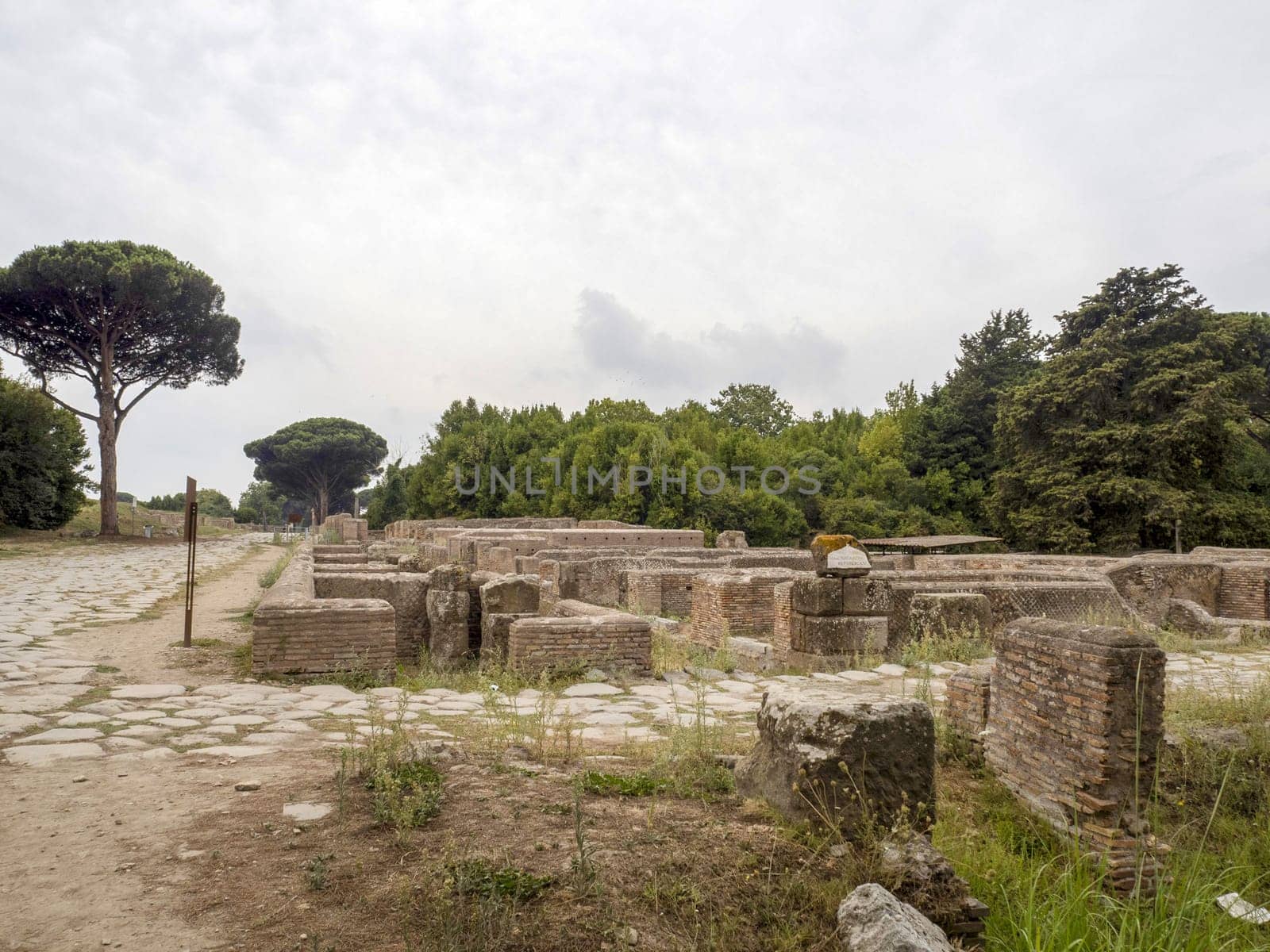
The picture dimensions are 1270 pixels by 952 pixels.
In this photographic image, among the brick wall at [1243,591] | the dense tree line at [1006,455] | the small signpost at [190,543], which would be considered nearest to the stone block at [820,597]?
the small signpost at [190,543]

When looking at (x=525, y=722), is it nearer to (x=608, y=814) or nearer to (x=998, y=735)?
(x=608, y=814)

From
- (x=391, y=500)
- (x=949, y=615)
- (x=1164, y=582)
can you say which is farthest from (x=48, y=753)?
(x=391, y=500)

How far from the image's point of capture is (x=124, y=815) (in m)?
3.24

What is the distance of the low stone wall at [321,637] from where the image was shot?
6.51 metres

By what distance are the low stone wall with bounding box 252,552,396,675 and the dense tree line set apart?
962 inches

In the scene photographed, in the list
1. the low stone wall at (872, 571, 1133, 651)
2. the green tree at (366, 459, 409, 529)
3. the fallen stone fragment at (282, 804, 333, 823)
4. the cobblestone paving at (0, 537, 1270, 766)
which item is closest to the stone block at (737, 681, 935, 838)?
the cobblestone paving at (0, 537, 1270, 766)

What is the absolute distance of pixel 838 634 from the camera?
26.8 feet

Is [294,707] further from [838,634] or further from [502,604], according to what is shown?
[838,634]

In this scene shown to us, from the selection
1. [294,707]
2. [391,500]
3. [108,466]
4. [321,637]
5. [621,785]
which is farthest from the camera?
[391,500]

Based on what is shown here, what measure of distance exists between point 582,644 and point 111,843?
4.39m

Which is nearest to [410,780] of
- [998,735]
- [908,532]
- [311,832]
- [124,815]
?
[311,832]

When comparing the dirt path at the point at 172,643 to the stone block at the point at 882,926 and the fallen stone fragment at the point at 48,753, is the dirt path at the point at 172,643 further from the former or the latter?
the stone block at the point at 882,926

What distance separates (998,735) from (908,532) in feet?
105

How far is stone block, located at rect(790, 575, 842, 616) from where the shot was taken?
817cm
